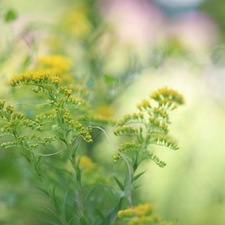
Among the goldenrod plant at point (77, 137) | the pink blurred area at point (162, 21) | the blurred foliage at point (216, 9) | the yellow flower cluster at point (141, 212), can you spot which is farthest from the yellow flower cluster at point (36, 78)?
the blurred foliage at point (216, 9)

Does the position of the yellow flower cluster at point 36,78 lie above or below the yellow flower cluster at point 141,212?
above

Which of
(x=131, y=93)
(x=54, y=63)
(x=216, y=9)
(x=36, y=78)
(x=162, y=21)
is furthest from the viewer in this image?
(x=216, y=9)

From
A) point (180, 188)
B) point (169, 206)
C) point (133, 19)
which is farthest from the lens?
point (133, 19)

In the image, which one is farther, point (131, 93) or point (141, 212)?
point (131, 93)

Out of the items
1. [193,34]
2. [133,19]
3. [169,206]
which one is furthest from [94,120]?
[193,34]

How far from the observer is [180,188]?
3.43ft

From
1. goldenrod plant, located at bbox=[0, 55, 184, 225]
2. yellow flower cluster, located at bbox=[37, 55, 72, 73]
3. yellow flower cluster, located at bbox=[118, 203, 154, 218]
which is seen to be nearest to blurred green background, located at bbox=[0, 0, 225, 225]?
yellow flower cluster, located at bbox=[37, 55, 72, 73]

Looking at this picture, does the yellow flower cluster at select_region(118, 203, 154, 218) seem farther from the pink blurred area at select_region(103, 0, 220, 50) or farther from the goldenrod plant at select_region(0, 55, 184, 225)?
the pink blurred area at select_region(103, 0, 220, 50)

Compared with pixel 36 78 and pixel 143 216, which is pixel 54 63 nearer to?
pixel 36 78

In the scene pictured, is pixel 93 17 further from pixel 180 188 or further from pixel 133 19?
pixel 133 19

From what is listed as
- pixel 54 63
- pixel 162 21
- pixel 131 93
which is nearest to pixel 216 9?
pixel 162 21

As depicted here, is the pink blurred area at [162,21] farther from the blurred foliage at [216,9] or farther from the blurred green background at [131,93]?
the blurred green background at [131,93]

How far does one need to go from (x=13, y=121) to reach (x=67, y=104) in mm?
61

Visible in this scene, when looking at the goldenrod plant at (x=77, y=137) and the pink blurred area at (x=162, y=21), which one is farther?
the pink blurred area at (x=162, y=21)
